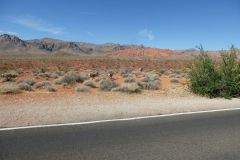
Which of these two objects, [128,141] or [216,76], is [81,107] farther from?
[216,76]

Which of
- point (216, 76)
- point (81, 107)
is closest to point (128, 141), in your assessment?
point (81, 107)

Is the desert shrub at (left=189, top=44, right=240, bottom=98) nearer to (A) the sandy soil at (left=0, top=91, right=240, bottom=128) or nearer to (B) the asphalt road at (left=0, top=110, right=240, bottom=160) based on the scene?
(A) the sandy soil at (left=0, top=91, right=240, bottom=128)

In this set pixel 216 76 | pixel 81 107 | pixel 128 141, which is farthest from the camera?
pixel 216 76

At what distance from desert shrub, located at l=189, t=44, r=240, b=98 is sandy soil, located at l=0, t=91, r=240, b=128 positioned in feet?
3.89

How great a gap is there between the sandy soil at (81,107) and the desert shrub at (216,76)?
118cm

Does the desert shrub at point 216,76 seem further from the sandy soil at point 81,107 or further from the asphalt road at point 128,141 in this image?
the asphalt road at point 128,141

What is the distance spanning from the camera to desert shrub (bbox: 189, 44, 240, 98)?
60.3ft

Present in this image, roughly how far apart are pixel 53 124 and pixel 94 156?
3.58 meters

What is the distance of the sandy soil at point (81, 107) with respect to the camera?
432 inches

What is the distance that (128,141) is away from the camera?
319 inches

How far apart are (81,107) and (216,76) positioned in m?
8.63

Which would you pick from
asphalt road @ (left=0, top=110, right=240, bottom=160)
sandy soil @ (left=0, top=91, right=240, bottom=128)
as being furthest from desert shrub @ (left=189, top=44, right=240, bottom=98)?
asphalt road @ (left=0, top=110, right=240, bottom=160)

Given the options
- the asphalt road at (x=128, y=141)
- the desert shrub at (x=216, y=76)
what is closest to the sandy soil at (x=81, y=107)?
the desert shrub at (x=216, y=76)

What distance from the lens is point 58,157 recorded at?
6.71 m
